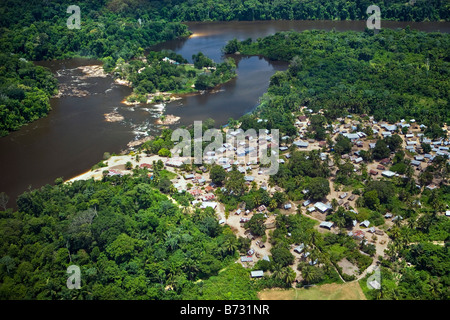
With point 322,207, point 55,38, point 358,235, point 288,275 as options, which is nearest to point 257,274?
point 288,275

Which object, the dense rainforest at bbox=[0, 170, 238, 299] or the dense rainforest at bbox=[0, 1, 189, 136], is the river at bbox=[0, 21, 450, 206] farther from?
the dense rainforest at bbox=[0, 170, 238, 299]

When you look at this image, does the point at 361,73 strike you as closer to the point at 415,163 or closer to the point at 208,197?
the point at 415,163

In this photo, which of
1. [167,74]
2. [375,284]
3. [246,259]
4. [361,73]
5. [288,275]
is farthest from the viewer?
[167,74]

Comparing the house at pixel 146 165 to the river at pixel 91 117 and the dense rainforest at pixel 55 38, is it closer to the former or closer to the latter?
the river at pixel 91 117

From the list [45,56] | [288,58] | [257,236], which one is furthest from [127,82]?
[257,236]

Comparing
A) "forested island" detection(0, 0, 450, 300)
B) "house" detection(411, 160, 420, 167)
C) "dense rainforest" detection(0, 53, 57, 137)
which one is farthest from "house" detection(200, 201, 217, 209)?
"dense rainforest" detection(0, 53, 57, 137)

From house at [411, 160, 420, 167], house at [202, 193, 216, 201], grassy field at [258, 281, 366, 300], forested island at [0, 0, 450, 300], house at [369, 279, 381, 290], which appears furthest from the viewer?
house at [411, 160, 420, 167]

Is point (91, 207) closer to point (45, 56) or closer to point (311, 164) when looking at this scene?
point (311, 164)

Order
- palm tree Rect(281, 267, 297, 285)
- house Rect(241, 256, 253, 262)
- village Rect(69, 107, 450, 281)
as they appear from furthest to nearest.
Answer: village Rect(69, 107, 450, 281), house Rect(241, 256, 253, 262), palm tree Rect(281, 267, 297, 285)
